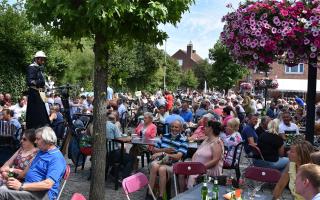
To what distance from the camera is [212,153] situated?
7004 millimetres

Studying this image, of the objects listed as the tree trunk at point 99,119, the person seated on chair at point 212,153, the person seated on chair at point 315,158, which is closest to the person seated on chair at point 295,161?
the person seated on chair at point 315,158

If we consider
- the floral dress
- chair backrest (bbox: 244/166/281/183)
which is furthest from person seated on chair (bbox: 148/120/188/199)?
chair backrest (bbox: 244/166/281/183)

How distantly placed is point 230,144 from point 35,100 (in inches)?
152

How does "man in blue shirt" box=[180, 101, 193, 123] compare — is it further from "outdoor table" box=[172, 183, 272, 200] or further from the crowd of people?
"outdoor table" box=[172, 183, 272, 200]

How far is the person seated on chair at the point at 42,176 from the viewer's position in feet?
16.7

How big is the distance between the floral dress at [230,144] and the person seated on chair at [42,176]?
3.91 metres

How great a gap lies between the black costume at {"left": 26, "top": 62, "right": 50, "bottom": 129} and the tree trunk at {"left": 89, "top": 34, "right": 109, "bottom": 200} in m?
2.53

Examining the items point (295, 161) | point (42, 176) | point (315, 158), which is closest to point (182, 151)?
point (295, 161)

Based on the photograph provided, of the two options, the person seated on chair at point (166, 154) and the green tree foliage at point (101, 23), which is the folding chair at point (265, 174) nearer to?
the person seated on chair at point (166, 154)

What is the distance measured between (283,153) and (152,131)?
2753mm

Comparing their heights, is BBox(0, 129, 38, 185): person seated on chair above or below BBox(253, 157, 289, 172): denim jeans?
above

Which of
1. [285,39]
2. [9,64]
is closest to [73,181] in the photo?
[285,39]

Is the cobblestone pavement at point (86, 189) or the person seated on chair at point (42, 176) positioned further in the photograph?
the cobblestone pavement at point (86, 189)

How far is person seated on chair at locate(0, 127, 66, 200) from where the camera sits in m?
5.09
